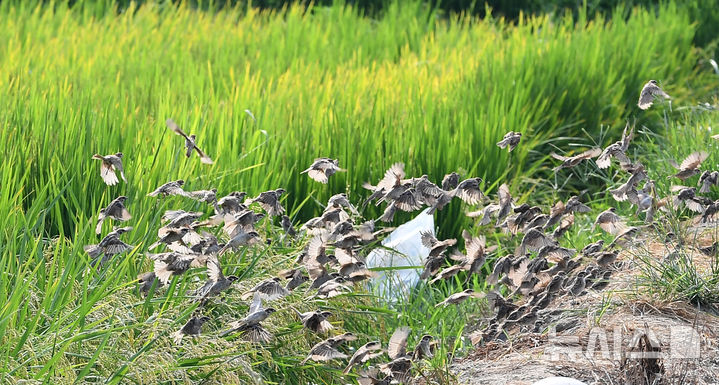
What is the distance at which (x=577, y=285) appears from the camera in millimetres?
2998

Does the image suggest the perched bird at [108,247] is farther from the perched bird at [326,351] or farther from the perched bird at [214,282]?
the perched bird at [326,351]

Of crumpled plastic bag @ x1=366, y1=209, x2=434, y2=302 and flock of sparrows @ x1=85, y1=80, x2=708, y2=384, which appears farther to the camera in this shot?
crumpled plastic bag @ x1=366, y1=209, x2=434, y2=302

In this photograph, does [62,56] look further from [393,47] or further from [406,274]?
[406,274]

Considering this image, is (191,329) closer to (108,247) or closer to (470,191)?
(108,247)

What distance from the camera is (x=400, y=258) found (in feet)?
11.4

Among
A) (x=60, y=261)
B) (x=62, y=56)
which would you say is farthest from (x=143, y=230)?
(x=62, y=56)

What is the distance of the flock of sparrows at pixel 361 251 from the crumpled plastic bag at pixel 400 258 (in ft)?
0.79

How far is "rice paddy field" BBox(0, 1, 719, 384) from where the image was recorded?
2516mm

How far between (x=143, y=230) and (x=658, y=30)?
195 inches

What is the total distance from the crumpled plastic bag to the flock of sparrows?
0.24 metres

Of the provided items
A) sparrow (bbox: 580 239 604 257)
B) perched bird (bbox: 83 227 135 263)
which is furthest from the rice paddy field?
sparrow (bbox: 580 239 604 257)

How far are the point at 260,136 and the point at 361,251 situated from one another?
0.93m

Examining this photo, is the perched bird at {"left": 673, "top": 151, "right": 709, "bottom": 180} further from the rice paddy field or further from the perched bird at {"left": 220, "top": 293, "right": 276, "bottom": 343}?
the perched bird at {"left": 220, "top": 293, "right": 276, "bottom": 343}

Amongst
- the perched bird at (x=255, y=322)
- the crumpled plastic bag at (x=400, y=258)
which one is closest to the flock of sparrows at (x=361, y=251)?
the perched bird at (x=255, y=322)
